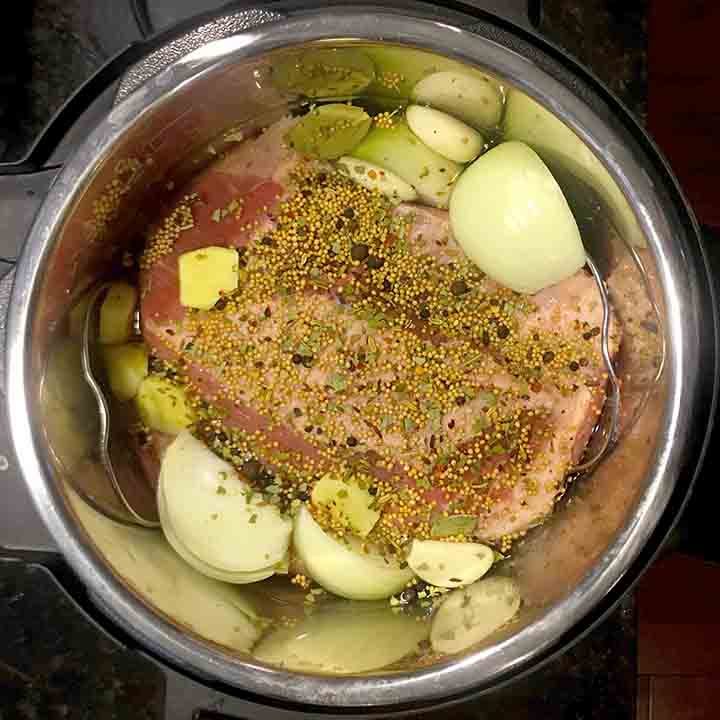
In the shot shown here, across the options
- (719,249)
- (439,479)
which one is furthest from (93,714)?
(719,249)

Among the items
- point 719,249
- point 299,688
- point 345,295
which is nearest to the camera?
point 299,688

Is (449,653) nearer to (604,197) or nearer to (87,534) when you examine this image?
(87,534)

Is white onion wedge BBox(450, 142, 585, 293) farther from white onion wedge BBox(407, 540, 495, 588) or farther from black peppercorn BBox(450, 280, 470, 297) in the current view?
white onion wedge BBox(407, 540, 495, 588)

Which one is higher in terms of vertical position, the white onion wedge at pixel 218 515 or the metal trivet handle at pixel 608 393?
the metal trivet handle at pixel 608 393

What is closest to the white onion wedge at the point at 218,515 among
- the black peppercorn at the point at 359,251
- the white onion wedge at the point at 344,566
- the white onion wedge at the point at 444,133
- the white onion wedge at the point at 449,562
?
the white onion wedge at the point at 344,566

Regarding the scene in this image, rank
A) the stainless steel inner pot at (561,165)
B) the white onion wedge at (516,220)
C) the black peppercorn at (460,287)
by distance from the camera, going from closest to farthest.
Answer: the stainless steel inner pot at (561,165)
the white onion wedge at (516,220)
the black peppercorn at (460,287)

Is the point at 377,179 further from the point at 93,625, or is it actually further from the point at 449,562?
the point at 93,625

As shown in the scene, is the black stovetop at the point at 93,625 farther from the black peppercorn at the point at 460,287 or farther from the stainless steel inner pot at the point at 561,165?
the black peppercorn at the point at 460,287

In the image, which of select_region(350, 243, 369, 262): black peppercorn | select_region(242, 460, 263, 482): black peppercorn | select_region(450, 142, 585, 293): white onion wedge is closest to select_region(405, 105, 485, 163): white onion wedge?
select_region(450, 142, 585, 293): white onion wedge
